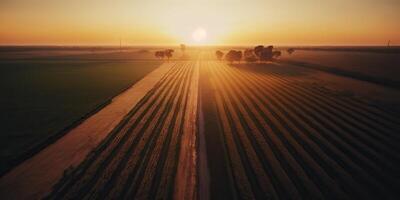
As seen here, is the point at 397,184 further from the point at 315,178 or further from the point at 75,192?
the point at 75,192

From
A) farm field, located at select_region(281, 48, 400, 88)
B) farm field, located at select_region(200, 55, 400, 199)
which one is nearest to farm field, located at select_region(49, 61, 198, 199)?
farm field, located at select_region(200, 55, 400, 199)

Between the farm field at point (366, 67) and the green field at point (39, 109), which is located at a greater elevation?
the farm field at point (366, 67)

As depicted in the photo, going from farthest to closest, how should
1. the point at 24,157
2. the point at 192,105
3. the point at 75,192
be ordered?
1. the point at 192,105
2. the point at 24,157
3. the point at 75,192

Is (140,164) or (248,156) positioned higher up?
(248,156)

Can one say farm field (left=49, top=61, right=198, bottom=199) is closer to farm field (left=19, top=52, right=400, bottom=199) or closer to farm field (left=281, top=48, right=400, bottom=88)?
farm field (left=19, top=52, right=400, bottom=199)

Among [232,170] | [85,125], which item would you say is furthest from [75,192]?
[85,125]

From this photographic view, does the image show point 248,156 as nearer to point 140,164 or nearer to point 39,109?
point 140,164

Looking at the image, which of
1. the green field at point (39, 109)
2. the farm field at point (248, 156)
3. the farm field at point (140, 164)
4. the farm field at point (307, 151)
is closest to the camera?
the farm field at point (140, 164)

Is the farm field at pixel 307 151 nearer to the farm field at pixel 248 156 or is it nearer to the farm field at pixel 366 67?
the farm field at pixel 248 156

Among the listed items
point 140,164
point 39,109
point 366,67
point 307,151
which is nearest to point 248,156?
point 307,151

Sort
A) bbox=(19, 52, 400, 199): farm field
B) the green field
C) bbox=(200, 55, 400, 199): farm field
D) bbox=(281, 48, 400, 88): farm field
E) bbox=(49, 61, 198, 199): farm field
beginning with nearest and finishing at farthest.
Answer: bbox=(49, 61, 198, 199): farm field, bbox=(19, 52, 400, 199): farm field, bbox=(200, 55, 400, 199): farm field, the green field, bbox=(281, 48, 400, 88): farm field

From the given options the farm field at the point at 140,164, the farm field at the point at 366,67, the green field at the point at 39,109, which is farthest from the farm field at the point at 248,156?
the farm field at the point at 366,67
